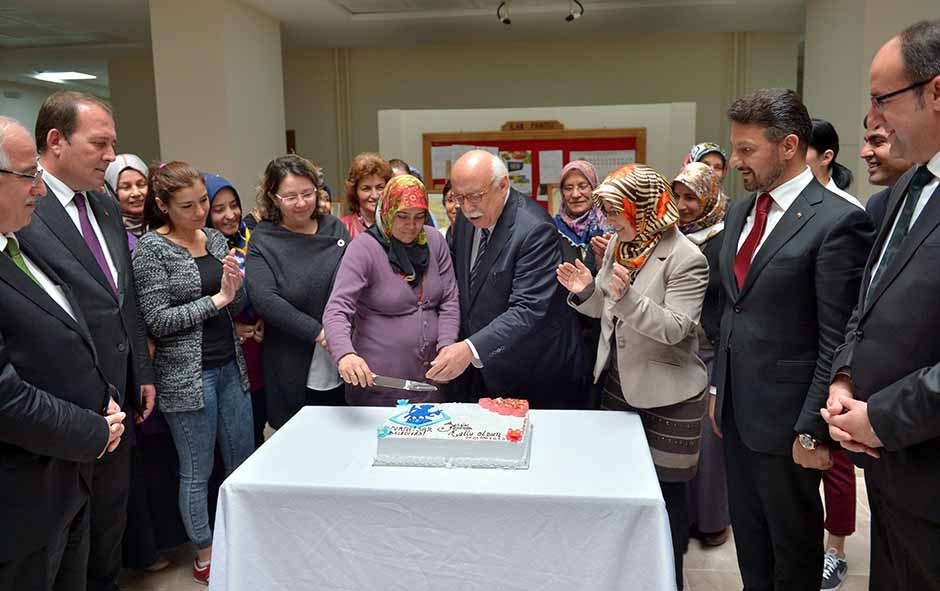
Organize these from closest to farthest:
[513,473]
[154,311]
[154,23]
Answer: [513,473], [154,311], [154,23]

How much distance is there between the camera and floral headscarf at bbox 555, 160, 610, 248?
3.15 m

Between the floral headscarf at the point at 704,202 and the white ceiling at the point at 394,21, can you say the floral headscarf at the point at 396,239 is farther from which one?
the white ceiling at the point at 394,21

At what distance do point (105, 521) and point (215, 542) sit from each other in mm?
707

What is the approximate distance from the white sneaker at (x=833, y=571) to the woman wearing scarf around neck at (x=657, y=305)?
96 cm

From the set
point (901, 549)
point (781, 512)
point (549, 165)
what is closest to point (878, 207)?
point (781, 512)

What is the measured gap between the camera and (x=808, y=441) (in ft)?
6.03

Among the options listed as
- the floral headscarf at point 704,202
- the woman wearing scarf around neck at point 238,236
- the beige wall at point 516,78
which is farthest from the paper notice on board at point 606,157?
the woman wearing scarf around neck at point 238,236

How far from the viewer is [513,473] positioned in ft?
5.86

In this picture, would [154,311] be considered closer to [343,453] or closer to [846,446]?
[343,453]

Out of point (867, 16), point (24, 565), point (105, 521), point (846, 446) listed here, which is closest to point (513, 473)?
point (846, 446)

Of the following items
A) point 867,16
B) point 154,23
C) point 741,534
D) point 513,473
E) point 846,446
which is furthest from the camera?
point 154,23

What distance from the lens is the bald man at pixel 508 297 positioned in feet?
7.79

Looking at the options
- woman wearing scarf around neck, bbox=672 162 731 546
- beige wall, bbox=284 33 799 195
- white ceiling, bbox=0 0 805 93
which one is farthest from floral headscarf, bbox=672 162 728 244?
beige wall, bbox=284 33 799 195

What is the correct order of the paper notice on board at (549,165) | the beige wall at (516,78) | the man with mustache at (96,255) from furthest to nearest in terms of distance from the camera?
the beige wall at (516,78) < the paper notice on board at (549,165) < the man with mustache at (96,255)
